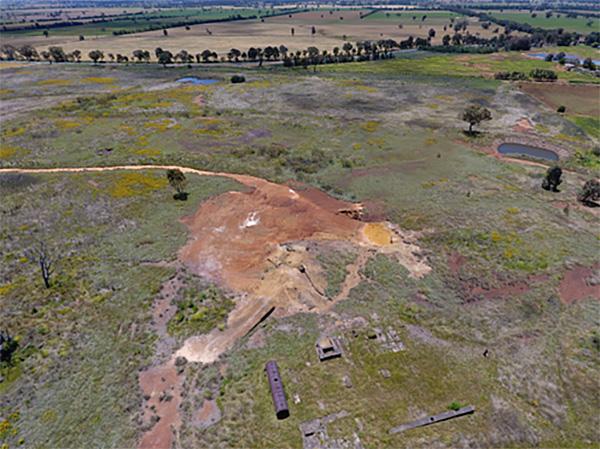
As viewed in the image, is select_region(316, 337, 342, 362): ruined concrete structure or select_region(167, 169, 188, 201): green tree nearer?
select_region(316, 337, 342, 362): ruined concrete structure

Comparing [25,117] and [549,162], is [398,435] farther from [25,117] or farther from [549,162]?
[25,117]

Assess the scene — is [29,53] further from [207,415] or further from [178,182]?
[207,415]

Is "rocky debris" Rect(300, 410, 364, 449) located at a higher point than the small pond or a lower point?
lower

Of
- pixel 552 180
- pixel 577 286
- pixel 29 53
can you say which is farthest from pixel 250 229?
pixel 29 53

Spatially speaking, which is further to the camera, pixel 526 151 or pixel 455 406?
pixel 526 151

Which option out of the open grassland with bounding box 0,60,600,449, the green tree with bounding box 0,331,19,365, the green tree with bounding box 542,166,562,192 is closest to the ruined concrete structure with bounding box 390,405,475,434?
the open grassland with bounding box 0,60,600,449

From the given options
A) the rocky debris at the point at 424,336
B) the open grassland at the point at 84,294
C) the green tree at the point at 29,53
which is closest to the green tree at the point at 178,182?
the open grassland at the point at 84,294

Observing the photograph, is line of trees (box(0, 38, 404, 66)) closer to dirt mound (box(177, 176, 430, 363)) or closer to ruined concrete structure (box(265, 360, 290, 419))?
dirt mound (box(177, 176, 430, 363))
